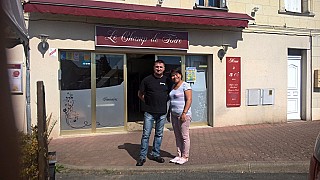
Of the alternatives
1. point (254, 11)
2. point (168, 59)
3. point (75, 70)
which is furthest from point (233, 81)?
point (75, 70)

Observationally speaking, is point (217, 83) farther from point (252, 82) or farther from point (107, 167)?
point (107, 167)

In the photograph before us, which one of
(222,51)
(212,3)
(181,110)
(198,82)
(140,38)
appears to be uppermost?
(212,3)

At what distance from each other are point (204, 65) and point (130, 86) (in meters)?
2.44

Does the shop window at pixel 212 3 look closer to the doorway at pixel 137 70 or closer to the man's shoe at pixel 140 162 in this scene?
the doorway at pixel 137 70

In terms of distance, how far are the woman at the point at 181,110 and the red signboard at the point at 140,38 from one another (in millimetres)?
3704

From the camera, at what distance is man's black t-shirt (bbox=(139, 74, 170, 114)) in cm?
641

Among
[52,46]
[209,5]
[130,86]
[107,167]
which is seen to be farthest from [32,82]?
[209,5]

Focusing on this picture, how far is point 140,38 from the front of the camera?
10.0 metres

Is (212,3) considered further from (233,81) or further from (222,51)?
(233,81)

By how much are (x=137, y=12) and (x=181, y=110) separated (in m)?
4.11

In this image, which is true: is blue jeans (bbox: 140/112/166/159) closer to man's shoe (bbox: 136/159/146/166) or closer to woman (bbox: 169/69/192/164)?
man's shoe (bbox: 136/159/146/166)

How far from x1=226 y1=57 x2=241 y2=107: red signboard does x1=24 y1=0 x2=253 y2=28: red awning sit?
115 centimetres

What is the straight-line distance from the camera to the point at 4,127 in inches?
57.1

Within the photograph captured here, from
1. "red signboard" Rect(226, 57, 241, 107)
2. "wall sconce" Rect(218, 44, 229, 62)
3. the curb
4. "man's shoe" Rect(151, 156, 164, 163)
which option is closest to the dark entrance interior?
"wall sconce" Rect(218, 44, 229, 62)
